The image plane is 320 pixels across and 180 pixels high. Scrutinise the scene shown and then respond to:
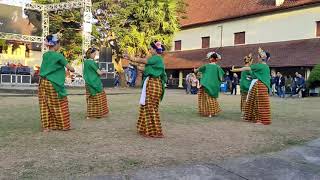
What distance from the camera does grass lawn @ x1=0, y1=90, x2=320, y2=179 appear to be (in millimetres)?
5840

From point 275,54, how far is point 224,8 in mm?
9294

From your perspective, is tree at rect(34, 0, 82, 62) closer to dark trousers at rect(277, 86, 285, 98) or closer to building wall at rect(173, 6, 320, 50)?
building wall at rect(173, 6, 320, 50)

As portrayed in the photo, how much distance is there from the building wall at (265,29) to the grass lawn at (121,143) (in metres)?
21.6

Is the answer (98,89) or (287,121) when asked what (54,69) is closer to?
(98,89)

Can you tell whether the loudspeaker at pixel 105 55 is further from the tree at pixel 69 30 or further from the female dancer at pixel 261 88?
the female dancer at pixel 261 88

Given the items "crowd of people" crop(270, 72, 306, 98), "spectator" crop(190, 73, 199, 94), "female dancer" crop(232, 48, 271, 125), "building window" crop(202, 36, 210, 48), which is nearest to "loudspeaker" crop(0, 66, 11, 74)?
"spectator" crop(190, 73, 199, 94)

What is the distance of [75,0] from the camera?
109ft

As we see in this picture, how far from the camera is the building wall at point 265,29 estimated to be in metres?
31.4

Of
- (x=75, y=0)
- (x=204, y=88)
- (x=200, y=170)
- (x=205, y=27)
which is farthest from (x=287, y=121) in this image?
(x=205, y=27)

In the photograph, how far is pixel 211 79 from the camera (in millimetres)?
12422

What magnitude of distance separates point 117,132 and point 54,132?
1.20 metres

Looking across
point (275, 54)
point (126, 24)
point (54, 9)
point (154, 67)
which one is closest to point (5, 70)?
point (54, 9)

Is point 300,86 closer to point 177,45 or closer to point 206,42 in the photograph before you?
point 206,42

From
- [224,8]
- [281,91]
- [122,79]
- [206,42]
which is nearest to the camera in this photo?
[281,91]
